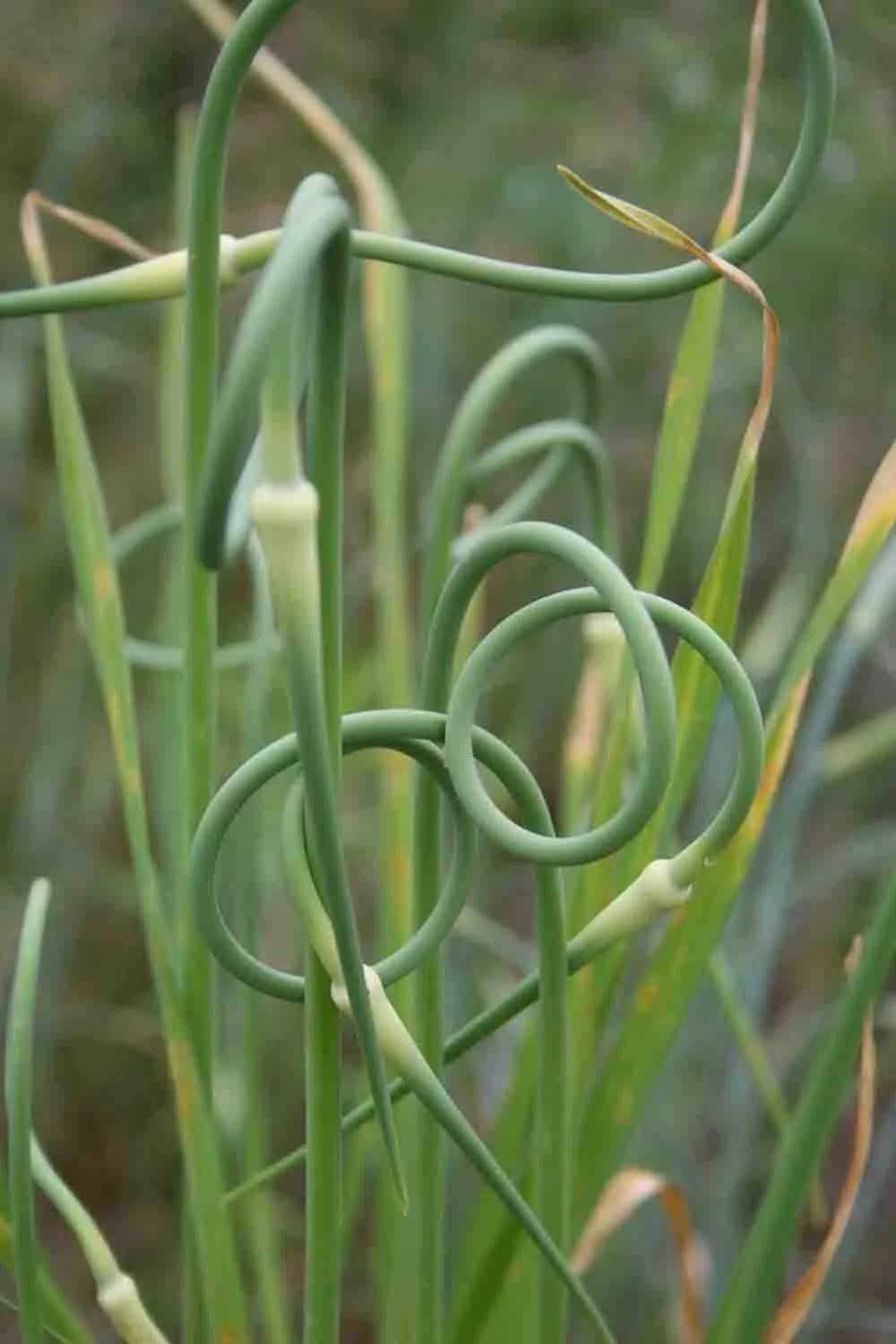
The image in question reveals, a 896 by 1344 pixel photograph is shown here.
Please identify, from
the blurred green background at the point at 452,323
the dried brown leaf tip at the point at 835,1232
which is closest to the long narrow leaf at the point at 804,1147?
the dried brown leaf tip at the point at 835,1232

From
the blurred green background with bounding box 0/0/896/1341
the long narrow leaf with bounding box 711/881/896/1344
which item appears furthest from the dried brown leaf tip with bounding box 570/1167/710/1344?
the blurred green background with bounding box 0/0/896/1341

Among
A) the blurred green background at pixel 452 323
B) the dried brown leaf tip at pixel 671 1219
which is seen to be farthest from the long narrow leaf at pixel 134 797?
the blurred green background at pixel 452 323

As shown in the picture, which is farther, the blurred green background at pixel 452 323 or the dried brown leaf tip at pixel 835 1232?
the blurred green background at pixel 452 323

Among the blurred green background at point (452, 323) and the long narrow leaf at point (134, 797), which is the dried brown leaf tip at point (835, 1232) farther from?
the blurred green background at point (452, 323)

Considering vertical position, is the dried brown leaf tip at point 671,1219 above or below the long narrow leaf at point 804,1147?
below

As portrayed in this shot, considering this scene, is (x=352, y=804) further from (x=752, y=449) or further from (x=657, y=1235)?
(x=752, y=449)

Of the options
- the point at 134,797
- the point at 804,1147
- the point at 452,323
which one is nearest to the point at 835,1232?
the point at 804,1147

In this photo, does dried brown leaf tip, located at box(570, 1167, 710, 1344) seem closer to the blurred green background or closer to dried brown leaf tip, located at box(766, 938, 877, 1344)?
dried brown leaf tip, located at box(766, 938, 877, 1344)

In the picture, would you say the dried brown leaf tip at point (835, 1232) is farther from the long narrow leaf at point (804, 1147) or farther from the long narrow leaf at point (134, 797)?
the long narrow leaf at point (134, 797)

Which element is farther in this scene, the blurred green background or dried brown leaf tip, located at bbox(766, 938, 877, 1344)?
the blurred green background
